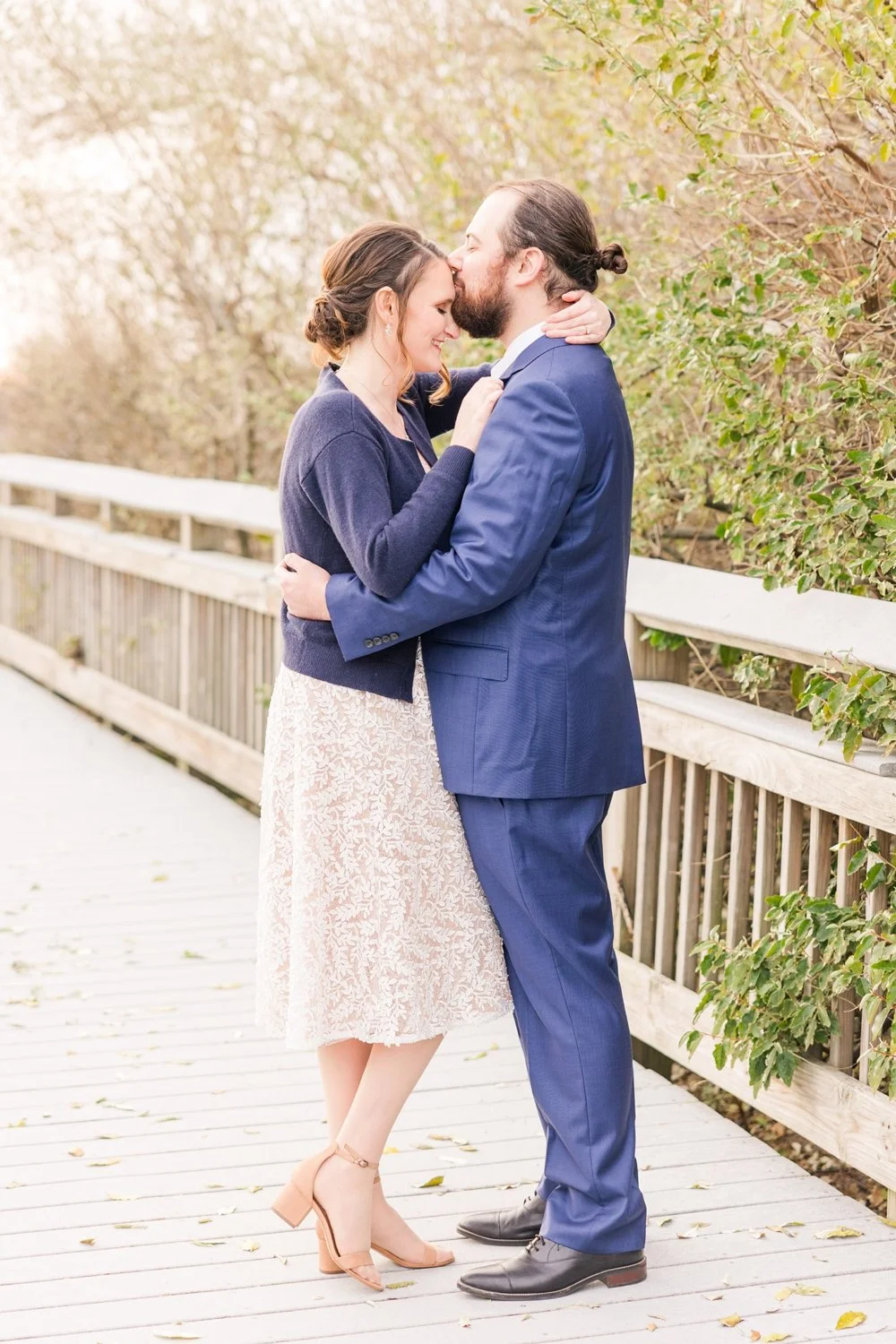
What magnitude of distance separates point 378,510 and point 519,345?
0.41m

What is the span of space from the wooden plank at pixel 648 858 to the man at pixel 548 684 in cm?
104

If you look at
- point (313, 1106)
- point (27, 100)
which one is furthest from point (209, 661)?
point (27, 100)

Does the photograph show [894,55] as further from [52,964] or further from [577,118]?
[52,964]

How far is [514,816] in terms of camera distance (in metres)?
2.76

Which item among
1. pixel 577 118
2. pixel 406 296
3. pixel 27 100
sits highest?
pixel 27 100

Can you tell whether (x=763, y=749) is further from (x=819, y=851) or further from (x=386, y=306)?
(x=386, y=306)

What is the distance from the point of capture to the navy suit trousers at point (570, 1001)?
9.07 feet

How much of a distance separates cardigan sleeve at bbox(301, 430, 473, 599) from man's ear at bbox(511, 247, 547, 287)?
348 mm

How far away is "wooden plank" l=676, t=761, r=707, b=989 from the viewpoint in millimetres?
3660

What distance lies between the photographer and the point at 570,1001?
278cm

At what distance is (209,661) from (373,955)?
4.23 meters

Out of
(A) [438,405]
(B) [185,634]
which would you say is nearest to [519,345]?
(A) [438,405]

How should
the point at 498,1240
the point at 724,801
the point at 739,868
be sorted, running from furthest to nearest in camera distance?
the point at 724,801, the point at 739,868, the point at 498,1240

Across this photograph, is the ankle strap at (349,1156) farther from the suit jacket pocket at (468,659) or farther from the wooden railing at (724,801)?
the wooden railing at (724,801)
